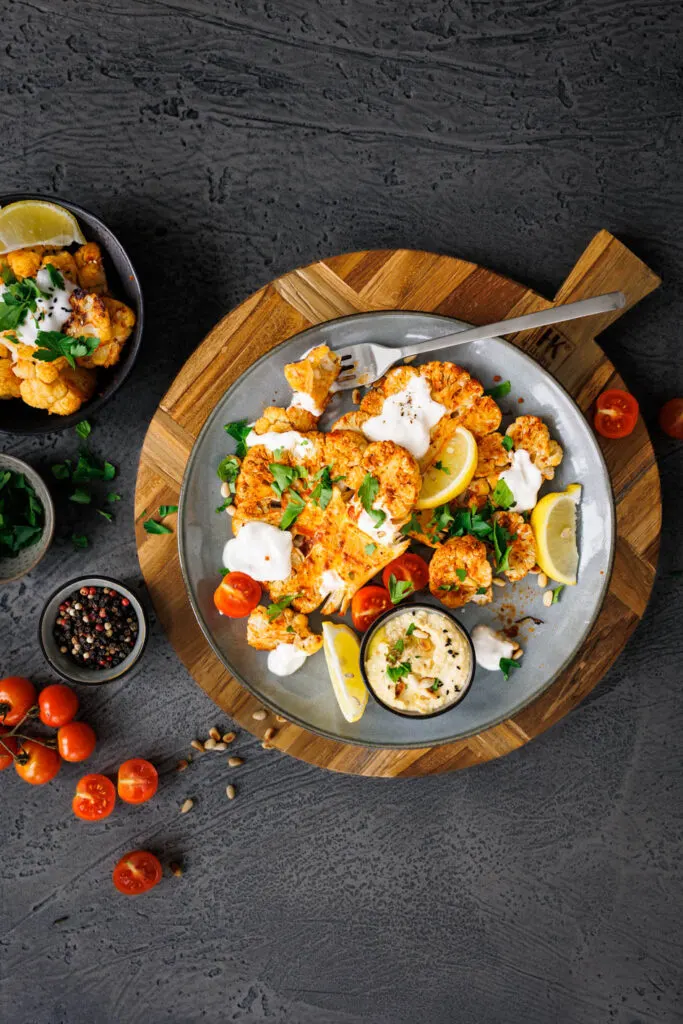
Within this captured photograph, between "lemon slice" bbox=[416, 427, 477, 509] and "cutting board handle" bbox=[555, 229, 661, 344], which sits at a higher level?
"cutting board handle" bbox=[555, 229, 661, 344]

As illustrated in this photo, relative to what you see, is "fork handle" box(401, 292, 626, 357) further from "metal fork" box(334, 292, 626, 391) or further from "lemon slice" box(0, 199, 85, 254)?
"lemon slice" box(0, 199, 85, 254)

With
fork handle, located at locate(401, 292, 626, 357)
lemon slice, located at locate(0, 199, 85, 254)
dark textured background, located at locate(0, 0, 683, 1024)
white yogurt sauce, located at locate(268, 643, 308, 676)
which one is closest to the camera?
fork handle, located at locate(401, 292, 626, 357)

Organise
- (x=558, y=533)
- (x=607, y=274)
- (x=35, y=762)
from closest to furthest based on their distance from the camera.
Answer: (x=558, y=533) < (x=607, y=274) < (x=35, y=762)

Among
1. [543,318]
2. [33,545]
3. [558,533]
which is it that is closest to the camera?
[543,318]

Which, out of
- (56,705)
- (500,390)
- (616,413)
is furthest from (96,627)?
(616,413)

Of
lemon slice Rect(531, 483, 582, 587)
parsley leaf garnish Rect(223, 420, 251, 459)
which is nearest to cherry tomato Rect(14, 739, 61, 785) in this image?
parsley leaf garnish Rect(223, 420, 251, 459)

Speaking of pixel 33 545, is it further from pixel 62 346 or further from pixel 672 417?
pixel 672 417
